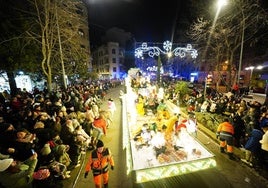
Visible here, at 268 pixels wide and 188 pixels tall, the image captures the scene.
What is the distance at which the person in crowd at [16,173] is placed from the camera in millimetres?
3690

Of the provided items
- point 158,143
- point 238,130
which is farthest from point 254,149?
point 158,143

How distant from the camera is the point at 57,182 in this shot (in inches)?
198

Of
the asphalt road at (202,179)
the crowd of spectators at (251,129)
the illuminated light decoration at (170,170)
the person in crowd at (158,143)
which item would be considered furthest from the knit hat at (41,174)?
the crowd of spectators at (251,129)

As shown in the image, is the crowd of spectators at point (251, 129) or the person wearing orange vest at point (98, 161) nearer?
the person wearing orange vest at point (98, 161)

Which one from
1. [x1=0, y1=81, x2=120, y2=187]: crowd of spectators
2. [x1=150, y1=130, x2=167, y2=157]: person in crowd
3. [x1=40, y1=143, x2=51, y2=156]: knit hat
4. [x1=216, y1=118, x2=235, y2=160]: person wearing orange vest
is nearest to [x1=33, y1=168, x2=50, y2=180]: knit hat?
[x1=0, y1=81, x2=120, y2=187]: crowd of spectators

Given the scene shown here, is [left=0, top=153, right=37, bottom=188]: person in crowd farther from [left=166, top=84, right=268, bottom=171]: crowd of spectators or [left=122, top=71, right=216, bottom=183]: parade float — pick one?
[left=166, top=84, right=268, bottom=171]: crowd of spectators

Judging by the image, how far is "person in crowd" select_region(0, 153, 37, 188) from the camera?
3.69m

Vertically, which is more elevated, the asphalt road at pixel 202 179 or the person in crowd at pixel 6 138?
the person in crowd at pixel 6 138

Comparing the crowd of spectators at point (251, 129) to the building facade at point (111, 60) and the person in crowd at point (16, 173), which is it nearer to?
the person in crowd at point (16, 173)

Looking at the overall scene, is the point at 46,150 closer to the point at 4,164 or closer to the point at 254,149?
the point at 4,164

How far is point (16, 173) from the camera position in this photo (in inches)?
150

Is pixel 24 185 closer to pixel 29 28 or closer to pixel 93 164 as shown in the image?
pixel 93 164

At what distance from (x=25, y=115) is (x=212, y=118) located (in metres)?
9.02

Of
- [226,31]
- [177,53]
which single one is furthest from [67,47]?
[226,31]
